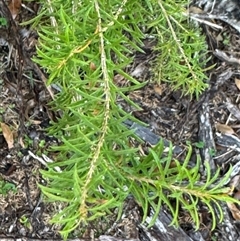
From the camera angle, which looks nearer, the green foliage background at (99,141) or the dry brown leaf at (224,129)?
the green foliage background at (99,141)

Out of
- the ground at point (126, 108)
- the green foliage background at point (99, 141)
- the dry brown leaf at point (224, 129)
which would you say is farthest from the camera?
the dry brown leaf at point (224, 129)

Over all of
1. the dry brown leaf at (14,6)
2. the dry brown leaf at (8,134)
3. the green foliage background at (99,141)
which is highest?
the green foliage background at (99,141)

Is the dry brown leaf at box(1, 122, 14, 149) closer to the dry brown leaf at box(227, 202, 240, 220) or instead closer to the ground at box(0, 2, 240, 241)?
the ground at box(0, 2, 240, 241)

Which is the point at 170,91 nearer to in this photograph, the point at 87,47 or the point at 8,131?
the point at 8,131

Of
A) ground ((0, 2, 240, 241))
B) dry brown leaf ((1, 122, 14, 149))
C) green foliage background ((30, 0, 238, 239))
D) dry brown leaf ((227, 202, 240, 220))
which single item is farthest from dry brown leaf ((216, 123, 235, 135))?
green foliage background ((30, 0, 238, 239))

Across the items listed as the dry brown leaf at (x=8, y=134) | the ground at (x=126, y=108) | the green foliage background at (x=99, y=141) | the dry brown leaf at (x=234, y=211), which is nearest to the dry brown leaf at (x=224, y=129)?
the ground at (x=126, y=108)

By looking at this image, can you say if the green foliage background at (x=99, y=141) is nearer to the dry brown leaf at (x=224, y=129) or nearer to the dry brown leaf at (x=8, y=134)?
the dry brown leaf at (x=8, y=134)

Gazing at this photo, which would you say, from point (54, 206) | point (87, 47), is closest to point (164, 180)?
point (87, 47)
